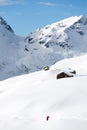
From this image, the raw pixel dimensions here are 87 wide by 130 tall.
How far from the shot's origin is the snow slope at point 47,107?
93.8 feet

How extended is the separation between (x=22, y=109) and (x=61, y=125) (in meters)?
5.69

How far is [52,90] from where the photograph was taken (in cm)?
3612

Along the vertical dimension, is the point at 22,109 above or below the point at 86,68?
above

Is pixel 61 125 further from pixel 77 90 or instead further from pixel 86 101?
pixel 77 90

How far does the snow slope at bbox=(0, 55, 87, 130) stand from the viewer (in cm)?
2859

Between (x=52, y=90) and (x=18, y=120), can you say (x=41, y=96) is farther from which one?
(x=18, y=120)

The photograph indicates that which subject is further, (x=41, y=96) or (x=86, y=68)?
(x=86, y=68)

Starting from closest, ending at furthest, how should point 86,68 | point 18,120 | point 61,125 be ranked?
point 61,125
point 18,120
point 86,68

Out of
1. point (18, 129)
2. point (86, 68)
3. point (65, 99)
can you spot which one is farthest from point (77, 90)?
point (86, 68)

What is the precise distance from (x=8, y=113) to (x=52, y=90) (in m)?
4.69

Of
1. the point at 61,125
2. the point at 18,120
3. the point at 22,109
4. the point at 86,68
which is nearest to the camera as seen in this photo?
the point at 61,125

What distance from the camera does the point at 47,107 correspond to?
3186 centimetres

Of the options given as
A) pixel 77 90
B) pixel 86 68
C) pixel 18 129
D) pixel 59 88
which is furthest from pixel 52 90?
pixel 86 68

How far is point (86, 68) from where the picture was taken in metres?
98.1
